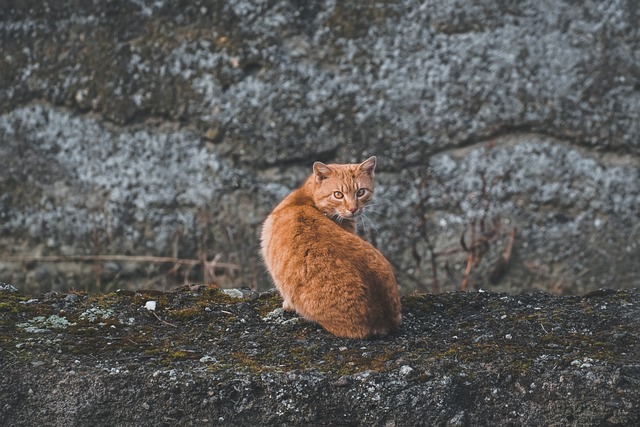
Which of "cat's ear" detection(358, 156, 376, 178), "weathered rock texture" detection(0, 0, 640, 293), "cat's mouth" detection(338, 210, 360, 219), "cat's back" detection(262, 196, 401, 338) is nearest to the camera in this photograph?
"cat's back" detection(262, 196, 401, 338)

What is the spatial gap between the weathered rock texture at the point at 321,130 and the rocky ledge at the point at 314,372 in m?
2.03

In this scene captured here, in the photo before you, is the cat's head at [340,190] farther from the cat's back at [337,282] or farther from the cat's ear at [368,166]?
the cat's back at [337,282]

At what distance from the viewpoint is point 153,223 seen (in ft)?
20.4

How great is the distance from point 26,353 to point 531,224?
3.29 m

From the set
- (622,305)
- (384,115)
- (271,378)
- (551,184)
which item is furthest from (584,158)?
(271,378)

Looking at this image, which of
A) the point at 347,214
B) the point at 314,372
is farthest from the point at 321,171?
the point at 314,372

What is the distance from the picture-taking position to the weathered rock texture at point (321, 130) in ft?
19.8

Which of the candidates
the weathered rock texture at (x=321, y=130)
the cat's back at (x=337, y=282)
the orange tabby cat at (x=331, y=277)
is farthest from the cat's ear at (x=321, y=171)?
the weathered rock texture at (x=321, y=130)

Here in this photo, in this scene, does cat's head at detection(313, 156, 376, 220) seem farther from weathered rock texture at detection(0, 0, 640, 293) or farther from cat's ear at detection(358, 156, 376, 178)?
weathered rock texture at detection(0, 0, 640, 293)

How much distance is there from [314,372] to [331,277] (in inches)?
17.5

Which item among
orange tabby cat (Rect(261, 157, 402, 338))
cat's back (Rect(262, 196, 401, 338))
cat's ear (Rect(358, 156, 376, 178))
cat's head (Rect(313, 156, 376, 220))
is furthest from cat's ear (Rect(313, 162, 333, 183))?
cat's back (Rect(262, 196, 401, 338))

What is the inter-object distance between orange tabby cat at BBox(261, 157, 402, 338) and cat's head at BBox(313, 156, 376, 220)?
1.15 ft

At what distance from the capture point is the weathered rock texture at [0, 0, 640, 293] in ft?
19.8

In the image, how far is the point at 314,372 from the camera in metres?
3.57
